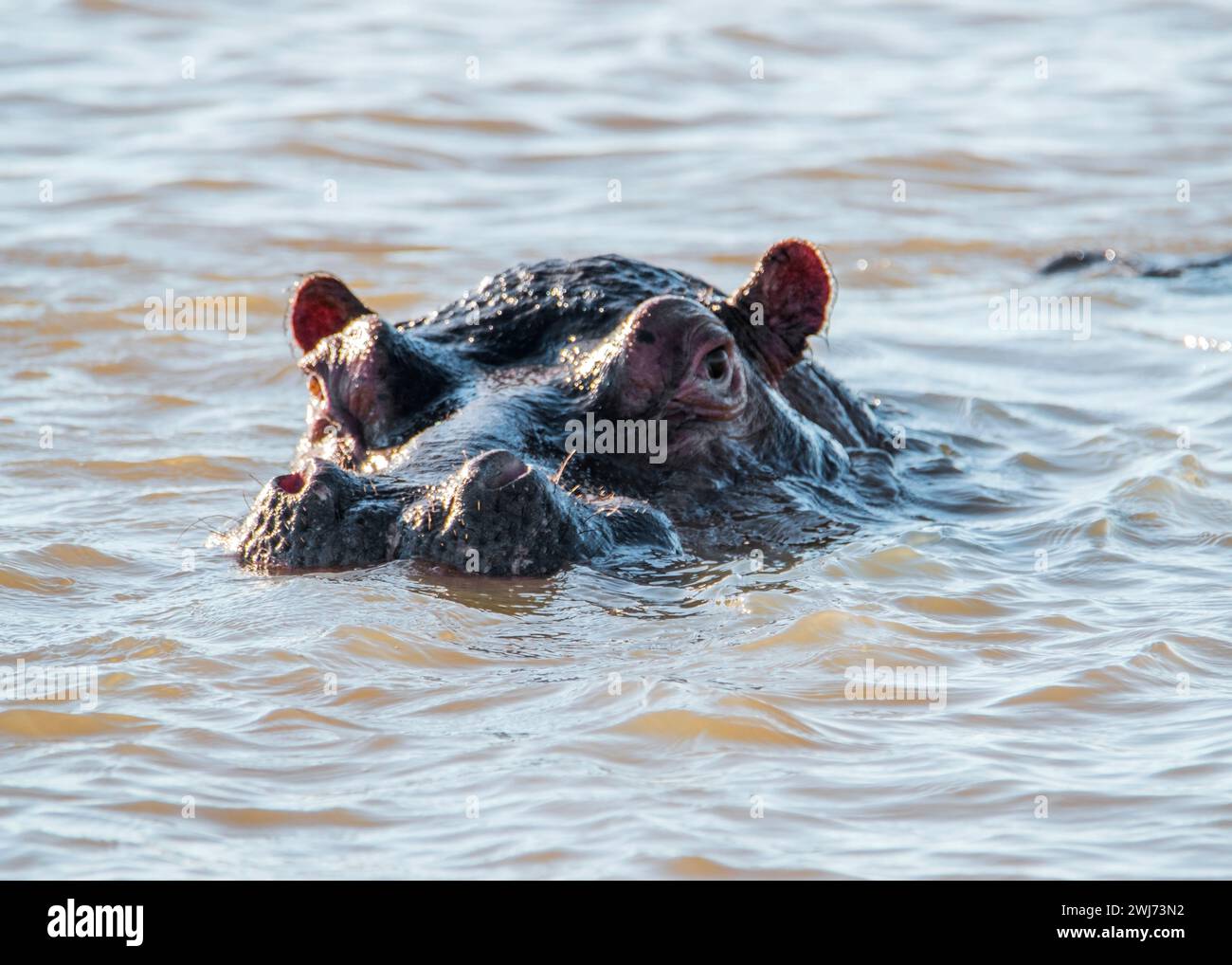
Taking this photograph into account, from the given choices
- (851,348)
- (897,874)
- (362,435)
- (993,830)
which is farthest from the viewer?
(851,348)

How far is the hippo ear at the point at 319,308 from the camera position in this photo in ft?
23.4

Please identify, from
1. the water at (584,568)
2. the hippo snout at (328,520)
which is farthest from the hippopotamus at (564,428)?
the water at (584,568)

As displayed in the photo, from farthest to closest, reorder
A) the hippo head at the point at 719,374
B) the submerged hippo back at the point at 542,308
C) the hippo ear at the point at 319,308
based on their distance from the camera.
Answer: the hippo ear at the point at 319,308 → the submerged hippo back at the point at 542,308 → the hippo head at the point at 719,374

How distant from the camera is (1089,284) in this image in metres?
12.7

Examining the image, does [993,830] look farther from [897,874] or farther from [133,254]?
[133,254]

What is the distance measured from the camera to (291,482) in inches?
224

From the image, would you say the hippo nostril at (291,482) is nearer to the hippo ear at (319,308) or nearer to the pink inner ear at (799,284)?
the hippo ear at (319,308)

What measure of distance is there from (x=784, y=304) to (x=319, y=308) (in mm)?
1831

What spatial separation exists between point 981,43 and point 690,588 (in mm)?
16640

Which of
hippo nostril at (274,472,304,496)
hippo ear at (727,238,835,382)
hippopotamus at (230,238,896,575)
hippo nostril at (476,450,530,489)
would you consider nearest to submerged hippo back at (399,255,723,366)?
hippopotamus at (230,238,896,575)

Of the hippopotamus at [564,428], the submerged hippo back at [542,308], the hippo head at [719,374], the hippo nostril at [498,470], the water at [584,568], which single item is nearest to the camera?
the water at [584,568]

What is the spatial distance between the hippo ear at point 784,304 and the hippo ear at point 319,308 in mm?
1507

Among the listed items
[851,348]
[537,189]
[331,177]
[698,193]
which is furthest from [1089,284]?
[331,177]

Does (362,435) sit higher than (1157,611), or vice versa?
(362,435)
